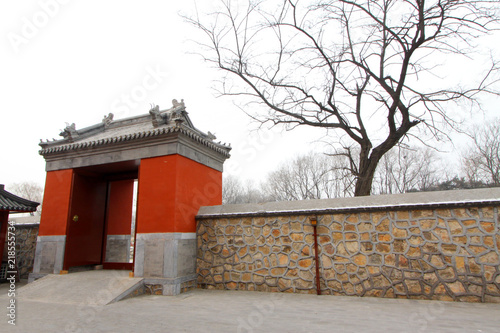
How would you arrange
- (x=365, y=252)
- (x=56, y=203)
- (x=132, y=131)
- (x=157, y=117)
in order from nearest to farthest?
(x=365, y=252), (x=157, y=117), (x=56, y=203), (x=132, y=131)

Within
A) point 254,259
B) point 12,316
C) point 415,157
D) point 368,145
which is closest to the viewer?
point 12,316

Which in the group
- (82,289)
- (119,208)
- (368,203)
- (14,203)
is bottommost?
(82,289)

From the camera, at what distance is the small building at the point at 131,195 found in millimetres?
6777

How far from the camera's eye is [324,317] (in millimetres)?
4242

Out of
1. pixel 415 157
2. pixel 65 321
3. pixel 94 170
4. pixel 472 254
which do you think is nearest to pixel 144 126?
pixel 94 170

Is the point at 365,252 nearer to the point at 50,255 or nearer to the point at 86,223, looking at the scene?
the point at 86,223

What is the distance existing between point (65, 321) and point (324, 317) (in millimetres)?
3765

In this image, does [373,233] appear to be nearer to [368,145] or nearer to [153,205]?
[153,205]

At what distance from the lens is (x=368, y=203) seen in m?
6.00

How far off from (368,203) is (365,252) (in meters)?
0.96

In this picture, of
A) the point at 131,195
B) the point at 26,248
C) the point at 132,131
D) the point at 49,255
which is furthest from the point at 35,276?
the point at 132,131

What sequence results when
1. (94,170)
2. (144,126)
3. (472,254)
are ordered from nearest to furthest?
(472,254) → (94,170) → (144,126)

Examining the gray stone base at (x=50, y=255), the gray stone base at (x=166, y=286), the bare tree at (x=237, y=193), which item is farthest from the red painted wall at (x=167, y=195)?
the bare tree at (x=237, y=193)

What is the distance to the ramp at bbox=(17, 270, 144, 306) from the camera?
19.2 feet
